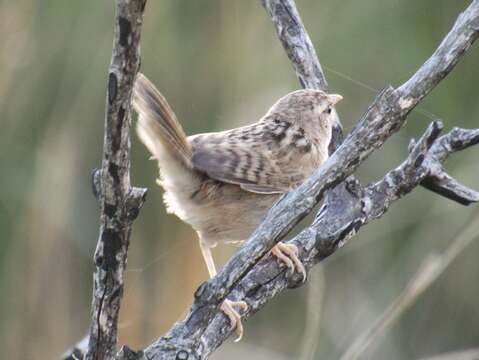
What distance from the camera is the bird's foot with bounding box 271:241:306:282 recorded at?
8.04 feet

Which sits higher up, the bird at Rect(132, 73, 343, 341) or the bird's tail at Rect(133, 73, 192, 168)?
the bird's tail at Rect(133, 73, 192, 168)

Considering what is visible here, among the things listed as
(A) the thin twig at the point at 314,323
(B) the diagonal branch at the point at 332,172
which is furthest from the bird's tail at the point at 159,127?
(B) the diagonal branch at the point at 332,172

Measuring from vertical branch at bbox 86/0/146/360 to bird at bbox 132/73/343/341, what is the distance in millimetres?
1146

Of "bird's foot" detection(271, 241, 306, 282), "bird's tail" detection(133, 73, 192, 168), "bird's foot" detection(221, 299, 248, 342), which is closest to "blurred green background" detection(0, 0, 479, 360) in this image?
"bird's tail" detection(133, 73, 192, 168)

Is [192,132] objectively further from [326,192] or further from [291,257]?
[326,192]

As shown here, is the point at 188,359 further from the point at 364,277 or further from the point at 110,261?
the point at 364,277

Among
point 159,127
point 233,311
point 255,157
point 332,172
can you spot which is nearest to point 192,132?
point 255,157

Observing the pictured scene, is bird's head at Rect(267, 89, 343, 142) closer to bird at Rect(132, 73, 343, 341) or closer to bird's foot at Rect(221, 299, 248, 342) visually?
bird at Rect(132, 73, 343, 341)

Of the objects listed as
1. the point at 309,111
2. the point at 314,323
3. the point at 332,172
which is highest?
the point at 332,172

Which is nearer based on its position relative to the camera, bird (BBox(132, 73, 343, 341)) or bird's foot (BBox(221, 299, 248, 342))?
bird's foot (BBox(221, 299, 248, 342))

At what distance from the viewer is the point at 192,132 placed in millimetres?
3967

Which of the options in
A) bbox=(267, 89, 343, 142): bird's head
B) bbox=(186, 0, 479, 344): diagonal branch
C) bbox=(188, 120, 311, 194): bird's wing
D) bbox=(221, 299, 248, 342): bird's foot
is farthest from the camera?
bbox=(267, 89, 343, 142): bird's head

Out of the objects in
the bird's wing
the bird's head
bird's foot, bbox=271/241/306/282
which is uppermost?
the bird's head

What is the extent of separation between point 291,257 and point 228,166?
2.22ft
